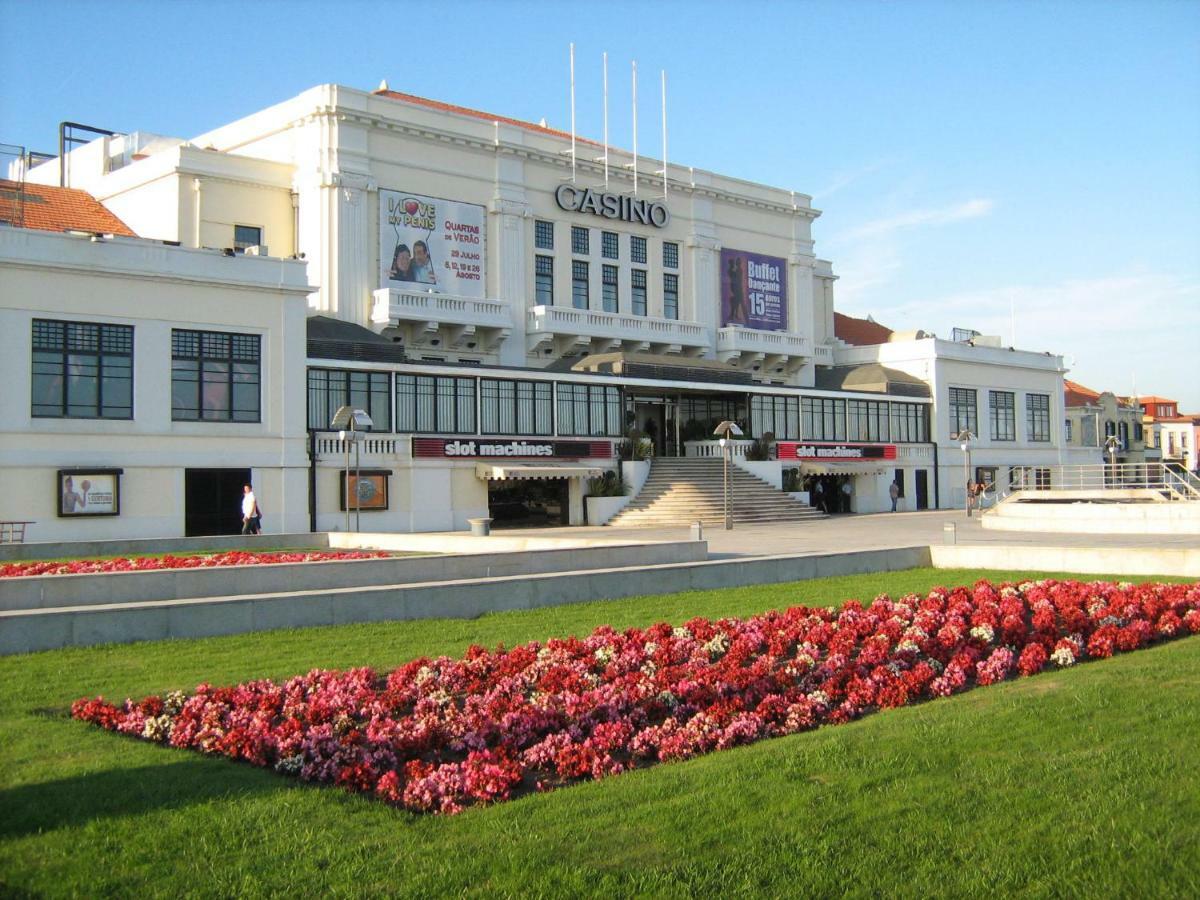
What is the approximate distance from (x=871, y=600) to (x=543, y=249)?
40704mm

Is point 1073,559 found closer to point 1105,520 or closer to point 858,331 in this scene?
point 1105,520

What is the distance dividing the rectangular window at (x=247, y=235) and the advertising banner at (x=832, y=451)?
25445mm

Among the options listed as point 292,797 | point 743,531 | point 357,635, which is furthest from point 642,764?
point 743,531

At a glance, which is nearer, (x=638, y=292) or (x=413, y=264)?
(x=413, y=264)

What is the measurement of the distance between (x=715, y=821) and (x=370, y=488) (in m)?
36.3

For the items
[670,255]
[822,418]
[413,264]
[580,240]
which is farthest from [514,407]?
[822,418]

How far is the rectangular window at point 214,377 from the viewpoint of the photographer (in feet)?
126

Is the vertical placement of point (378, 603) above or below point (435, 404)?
below

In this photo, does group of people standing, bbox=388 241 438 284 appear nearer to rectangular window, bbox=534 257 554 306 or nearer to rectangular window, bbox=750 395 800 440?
rectangular window, bbox=534 257 554 306

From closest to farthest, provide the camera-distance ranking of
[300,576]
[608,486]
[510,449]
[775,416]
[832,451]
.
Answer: [300,576], [510,449], [608,486], [775,416], [832,451]

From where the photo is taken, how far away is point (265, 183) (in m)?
51.6

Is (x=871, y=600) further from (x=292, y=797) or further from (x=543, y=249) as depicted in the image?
(x=543, y=249)

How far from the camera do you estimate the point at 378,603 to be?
54.1 feet

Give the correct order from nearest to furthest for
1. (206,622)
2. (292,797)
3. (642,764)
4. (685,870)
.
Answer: (685,870) < (292,797) < (642,764) < (206,622)
